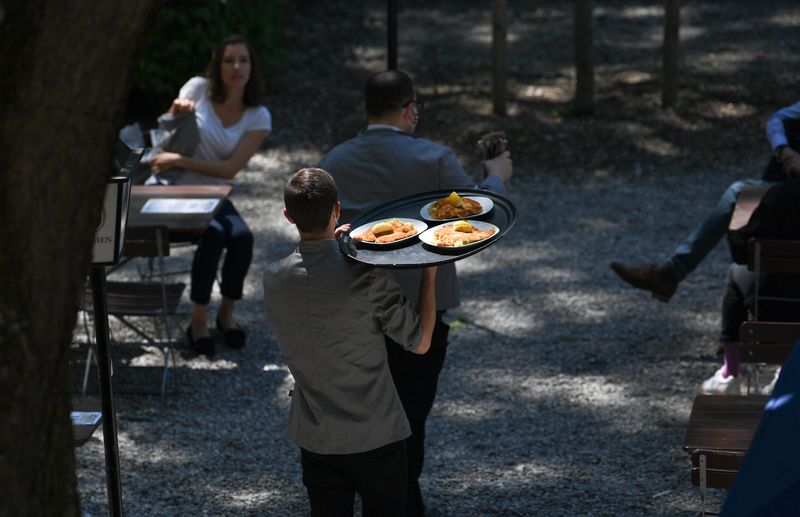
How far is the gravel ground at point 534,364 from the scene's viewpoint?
5.43 meters

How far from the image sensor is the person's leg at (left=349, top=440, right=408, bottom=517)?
12.7ft

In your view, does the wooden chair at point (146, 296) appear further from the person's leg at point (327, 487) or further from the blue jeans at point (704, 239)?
the blue jeans at point (704, 239)

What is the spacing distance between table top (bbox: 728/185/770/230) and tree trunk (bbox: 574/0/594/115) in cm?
483

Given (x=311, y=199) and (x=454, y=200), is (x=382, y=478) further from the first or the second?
(x=454, y=200)

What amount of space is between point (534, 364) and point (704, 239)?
121cm

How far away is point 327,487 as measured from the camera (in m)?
3.94

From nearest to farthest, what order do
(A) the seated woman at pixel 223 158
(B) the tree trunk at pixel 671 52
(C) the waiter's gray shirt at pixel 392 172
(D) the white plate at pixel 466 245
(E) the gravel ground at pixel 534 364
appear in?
1. (D) the white plate at pixel 466 245
2. (C) the waiter's gray shirt at pixel 392 172
3. (E) the gravel ground at pixel 534 364
4. (A) the seated woman at pixel 223 158
5. (B) the tree trunk at pixel 671 52

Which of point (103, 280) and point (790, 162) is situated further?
point (790, 162)

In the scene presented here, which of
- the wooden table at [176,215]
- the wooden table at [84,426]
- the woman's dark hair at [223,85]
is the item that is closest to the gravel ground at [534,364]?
the wooden table at [84,426]

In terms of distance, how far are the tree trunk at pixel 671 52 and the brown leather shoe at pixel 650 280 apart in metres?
4.46

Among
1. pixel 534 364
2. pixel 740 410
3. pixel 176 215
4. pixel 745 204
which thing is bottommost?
pixel 534 364

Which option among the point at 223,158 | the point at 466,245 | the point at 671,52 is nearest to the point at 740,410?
the point at 466,245

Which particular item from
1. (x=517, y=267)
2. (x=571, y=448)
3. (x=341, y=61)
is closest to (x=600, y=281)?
(x=517, y=267)

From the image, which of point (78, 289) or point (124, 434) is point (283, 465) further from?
point (78, 289)
